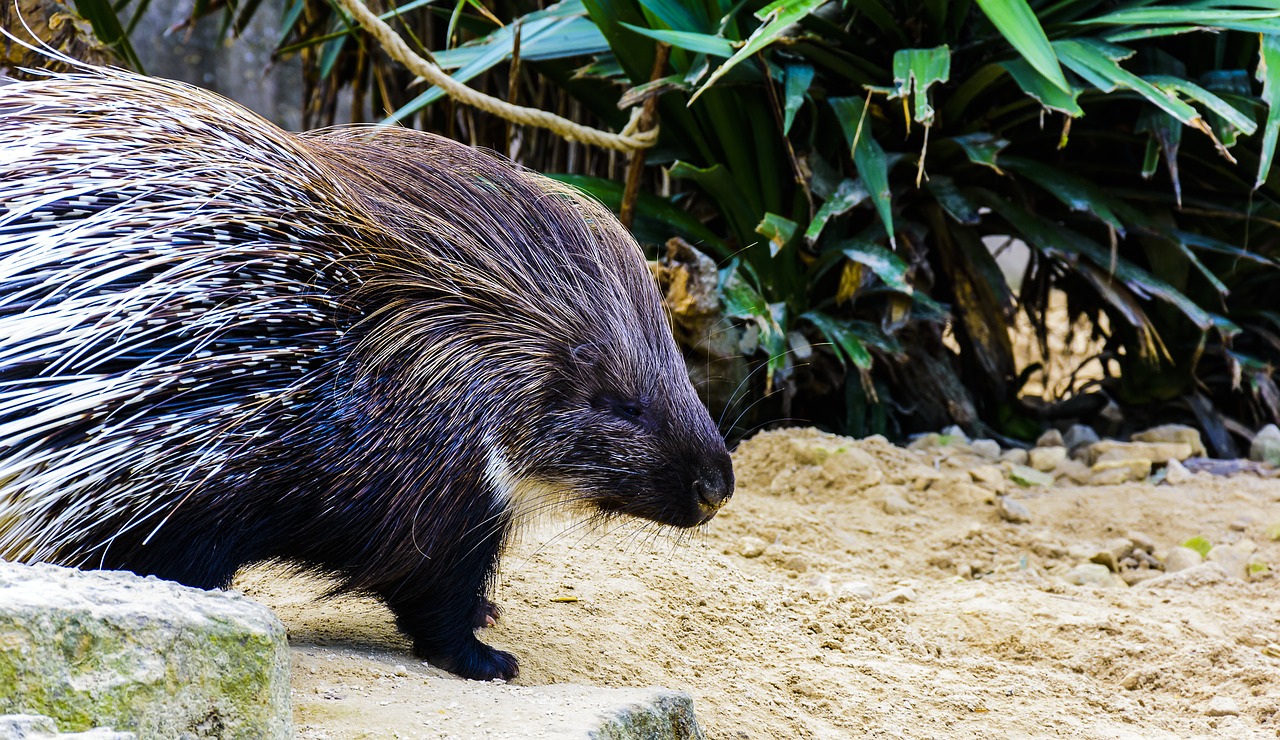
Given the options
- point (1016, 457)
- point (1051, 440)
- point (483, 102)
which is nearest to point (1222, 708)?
point (1016, 457)

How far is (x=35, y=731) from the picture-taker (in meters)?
0.98

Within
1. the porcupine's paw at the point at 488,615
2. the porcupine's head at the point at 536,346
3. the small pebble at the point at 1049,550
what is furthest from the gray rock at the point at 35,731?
the small pebble at the point at 1049,550

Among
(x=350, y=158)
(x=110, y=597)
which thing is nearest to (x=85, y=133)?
(x=350, y=158)

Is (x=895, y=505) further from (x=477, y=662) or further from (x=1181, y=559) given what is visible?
(x=477, y=662)

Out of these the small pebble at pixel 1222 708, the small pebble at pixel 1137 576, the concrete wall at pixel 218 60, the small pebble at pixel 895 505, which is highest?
the concrete wall at pixel 218 60

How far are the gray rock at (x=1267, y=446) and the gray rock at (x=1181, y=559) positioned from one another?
1.17 meters

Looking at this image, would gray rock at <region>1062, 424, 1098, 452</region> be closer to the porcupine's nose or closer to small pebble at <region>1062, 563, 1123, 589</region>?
small pebble at <region>1062, 563, 1123, 589</region>

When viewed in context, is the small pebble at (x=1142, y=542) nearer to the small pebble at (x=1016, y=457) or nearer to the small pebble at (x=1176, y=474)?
the small pebble at (x=1176, y=474)

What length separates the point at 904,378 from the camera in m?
4.23

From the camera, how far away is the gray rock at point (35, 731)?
961 millimetres

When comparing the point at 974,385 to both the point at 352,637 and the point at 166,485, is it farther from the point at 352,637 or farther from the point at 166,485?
the point at 166,485

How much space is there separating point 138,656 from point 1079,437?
363cm

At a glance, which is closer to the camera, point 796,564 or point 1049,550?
point 796,564

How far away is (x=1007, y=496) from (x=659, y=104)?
171cm
